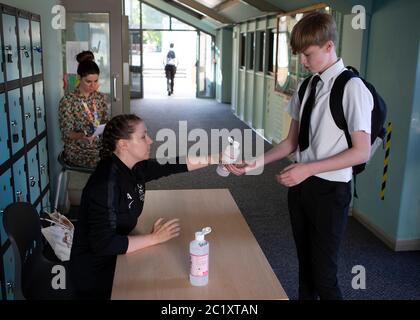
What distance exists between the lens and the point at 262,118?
8.66 meters

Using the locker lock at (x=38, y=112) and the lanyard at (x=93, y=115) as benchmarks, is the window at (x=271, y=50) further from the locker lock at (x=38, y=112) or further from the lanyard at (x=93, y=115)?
the locker lock at (x=38, y=112)

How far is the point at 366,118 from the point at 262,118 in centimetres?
688

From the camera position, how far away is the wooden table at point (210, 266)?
149 cm

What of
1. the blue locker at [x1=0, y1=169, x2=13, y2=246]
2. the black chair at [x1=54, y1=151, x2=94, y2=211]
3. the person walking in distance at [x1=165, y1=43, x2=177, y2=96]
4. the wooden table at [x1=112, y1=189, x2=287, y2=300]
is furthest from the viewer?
the person walking in distance at [x1=165, y1=43, x2=177, y2=96]

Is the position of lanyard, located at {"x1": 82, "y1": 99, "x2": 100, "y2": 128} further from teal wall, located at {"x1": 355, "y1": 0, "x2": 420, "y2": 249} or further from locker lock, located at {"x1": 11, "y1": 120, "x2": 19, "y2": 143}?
teal wall, located at {"x1": 355, "y1": 0, "x2": 420, "y2": 249}

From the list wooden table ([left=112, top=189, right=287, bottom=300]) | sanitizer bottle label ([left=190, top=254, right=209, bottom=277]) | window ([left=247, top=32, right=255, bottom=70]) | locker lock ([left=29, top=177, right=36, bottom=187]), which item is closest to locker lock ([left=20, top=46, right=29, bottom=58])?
locker lock ([left=29, top=177, right=36, bottom=187])

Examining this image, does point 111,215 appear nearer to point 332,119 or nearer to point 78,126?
point 332,119

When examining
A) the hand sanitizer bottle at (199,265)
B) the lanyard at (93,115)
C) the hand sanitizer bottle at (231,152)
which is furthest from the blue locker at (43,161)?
the hand sanitizer bottle at (199,265)

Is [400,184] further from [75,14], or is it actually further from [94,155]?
[75,14]

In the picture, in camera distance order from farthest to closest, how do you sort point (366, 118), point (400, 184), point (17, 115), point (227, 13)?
point (227, 13) < point (400, 184) < point (17, 115) < point (366, 118)

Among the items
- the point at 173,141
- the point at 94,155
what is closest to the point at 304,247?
the point at 94,155

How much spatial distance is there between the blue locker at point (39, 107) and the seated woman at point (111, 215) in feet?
5.49

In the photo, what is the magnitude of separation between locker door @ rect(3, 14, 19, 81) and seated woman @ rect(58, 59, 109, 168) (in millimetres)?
791

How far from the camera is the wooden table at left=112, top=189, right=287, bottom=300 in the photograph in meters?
1.49
